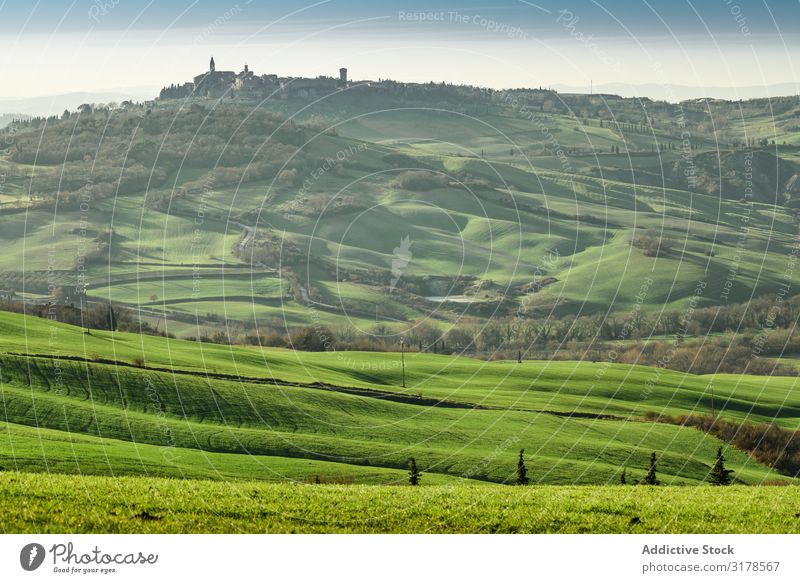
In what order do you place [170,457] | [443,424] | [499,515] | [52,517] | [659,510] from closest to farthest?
[52,517] → [499,515] → [659,510] → [170,457] → [443,424]

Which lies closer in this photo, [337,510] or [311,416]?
[337,510]

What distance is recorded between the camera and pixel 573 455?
314 ft

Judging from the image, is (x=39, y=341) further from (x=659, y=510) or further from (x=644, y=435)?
(x=659, y=510)

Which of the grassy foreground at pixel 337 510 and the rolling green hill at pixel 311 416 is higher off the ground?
the grassy foreground at pixel 337 510

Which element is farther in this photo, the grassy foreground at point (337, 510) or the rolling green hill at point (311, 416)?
the rolling green hill at point (311, 416)

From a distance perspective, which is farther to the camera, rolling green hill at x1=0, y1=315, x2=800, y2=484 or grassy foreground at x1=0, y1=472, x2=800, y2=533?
rolling green hill at x1=0, y1=315, x2=800, y2=484

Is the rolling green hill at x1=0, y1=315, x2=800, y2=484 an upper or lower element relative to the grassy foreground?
lower

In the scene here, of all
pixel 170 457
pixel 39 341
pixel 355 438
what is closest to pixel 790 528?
pixel 170 457

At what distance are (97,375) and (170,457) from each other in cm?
2838

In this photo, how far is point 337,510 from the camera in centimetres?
3073

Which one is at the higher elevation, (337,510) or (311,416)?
(337,510)

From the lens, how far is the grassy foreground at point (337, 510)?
28.1 m

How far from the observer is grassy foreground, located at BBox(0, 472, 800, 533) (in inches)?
1107

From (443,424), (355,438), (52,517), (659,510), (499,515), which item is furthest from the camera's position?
(443,424)
